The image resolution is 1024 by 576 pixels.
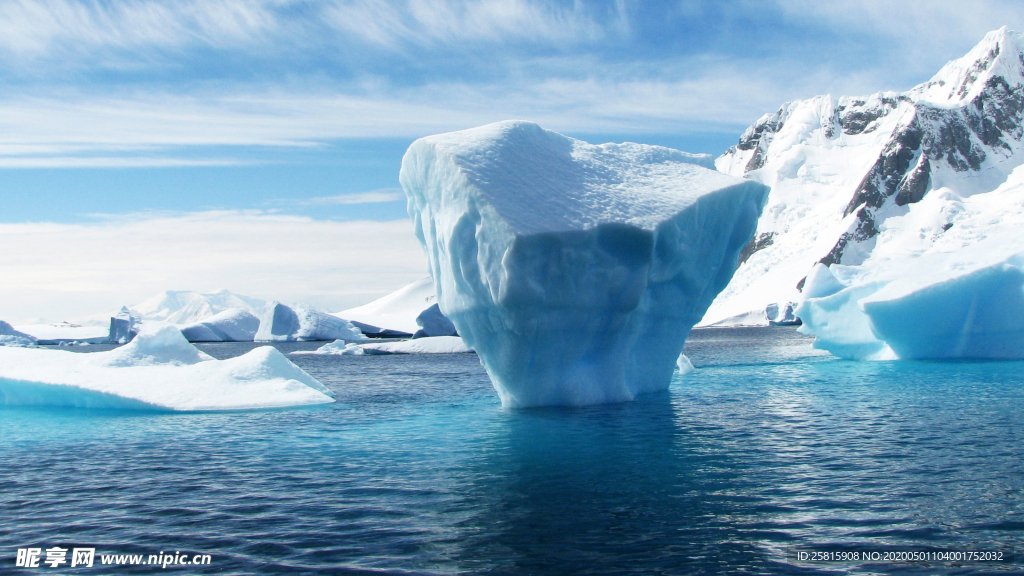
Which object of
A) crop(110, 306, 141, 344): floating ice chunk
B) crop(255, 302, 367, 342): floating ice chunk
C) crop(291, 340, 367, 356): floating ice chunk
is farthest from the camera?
crop(110, 306, 141, 344): floating ice chunk

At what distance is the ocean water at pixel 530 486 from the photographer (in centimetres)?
678

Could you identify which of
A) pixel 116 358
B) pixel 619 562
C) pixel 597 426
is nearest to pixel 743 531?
pixel 619 562

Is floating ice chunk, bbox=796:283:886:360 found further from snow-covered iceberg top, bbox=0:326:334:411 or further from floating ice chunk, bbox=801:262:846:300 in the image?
snow-covered iceberg top, bbox=0:326:334:411

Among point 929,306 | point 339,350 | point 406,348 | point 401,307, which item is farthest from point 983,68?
point 929,306

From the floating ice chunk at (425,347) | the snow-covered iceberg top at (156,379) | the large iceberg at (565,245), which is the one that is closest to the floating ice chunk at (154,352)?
the snow-covered iceberg top at (156,379)

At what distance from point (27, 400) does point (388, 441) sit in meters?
11.3

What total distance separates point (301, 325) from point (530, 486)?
197 feet

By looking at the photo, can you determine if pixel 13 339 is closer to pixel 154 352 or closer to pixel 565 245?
pixel 154 352

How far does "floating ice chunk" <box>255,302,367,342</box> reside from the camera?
66000mm

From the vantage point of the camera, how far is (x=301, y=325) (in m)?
66.8

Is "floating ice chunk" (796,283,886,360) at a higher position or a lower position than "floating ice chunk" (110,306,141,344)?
lower

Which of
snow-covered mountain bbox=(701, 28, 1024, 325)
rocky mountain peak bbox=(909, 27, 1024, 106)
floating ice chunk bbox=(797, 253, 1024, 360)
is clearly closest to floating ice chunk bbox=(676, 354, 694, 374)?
floating ice chunk bbox=(797, 253, 1024, 360)

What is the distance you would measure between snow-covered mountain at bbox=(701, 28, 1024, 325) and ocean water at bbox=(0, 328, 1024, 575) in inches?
4406

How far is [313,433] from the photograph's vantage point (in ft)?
46.2
